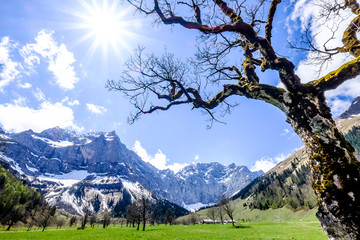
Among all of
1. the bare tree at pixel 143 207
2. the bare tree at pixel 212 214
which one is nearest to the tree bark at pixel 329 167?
the bare tree at pixel 143 207

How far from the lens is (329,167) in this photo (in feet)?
11.1

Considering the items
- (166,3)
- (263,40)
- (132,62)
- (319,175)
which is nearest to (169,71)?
(132,62)

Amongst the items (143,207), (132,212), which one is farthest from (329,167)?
(132,212)

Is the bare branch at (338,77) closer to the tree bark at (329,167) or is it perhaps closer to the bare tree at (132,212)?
the tree bark at (329,167)

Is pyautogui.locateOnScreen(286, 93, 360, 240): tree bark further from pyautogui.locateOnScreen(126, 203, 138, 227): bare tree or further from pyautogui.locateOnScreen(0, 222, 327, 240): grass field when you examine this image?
pyautogui.locateOnScreen(126, 203, 138, 227): bare tree

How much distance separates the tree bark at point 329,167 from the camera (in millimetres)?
2895

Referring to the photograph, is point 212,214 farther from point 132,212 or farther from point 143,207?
point 143,207

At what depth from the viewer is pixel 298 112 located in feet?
14.1

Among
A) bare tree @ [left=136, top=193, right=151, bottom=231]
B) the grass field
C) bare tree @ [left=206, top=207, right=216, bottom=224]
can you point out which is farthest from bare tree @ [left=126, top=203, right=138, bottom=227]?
bare tree @ [left=206, top=207, right=216, bottom=224]

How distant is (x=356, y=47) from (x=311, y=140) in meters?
4.44

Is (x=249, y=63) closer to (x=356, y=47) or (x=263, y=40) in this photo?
(x=263, y=40)

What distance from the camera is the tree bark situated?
289 centimetres

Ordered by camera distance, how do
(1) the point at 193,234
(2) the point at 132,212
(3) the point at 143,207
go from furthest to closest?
(2) the point at 132,212 < (3) the point at 143,207 < (1) the point at 193,234

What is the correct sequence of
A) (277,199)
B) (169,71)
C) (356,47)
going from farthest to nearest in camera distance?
1. (277,199)
2. (169,71)
3. (356,47)
